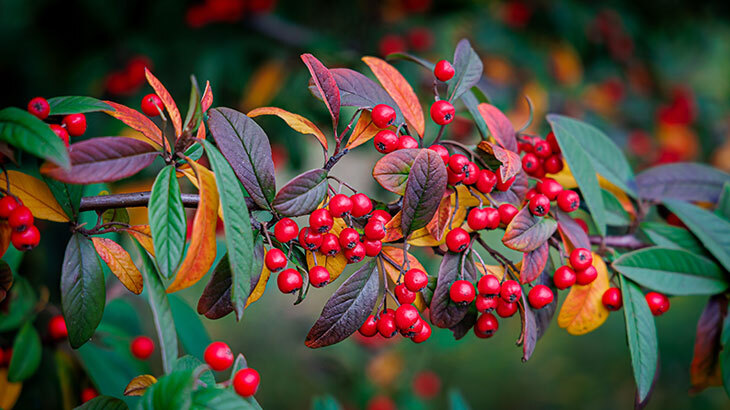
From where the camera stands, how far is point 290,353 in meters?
3.92

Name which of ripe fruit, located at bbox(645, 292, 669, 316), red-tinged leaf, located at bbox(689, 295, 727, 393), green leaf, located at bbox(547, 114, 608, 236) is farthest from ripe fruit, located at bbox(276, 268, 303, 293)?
red-tinged leaf, located at bbox(689, 295, 727, 393)

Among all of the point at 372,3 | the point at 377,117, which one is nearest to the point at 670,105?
the point at 372,3

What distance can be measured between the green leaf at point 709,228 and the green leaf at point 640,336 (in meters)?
0.17

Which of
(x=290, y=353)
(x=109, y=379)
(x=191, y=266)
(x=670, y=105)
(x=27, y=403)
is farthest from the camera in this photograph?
(x=290, y=353)

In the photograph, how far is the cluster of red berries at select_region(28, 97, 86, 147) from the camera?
24.7 inches

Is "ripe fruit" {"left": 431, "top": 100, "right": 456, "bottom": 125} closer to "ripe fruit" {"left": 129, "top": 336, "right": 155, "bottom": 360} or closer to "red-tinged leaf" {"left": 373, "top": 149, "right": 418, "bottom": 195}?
"red-tinged leaf" {"left": 373, "top": 149, "right": 418, "bottom": 195}

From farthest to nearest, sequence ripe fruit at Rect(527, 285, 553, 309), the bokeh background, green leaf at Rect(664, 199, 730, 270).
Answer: the bokeh background < green leaf at Rect(664, 199, 730, 270) < ripe fruit at Rect(527, 285, 553, 309)

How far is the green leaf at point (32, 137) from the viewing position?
0.53m

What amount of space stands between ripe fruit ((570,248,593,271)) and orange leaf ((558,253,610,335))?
6 centimetres

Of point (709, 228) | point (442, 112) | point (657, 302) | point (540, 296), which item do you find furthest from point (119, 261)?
point (709, 228)

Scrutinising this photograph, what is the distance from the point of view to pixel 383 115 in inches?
27.0

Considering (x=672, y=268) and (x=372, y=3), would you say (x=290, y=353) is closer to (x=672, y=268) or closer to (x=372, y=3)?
(x=372, y=3)

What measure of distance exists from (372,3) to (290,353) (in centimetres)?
262

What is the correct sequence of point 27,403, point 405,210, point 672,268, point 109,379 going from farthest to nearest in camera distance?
point 27,403
point 109,379
point 672,268
point 405,210
